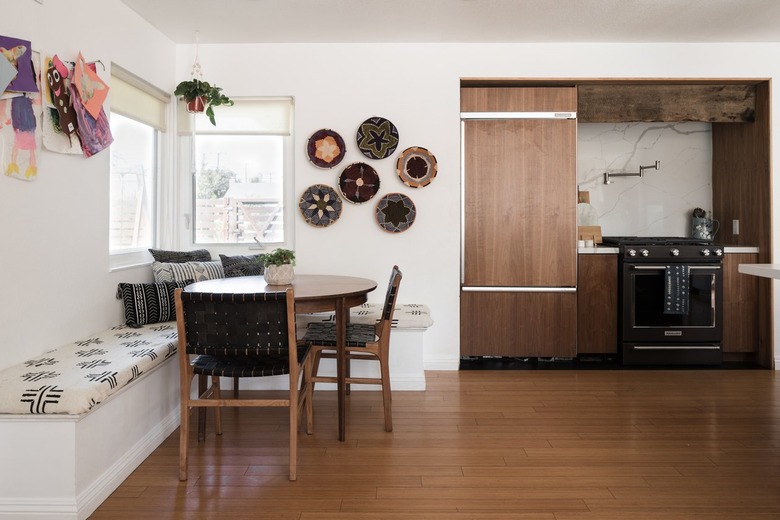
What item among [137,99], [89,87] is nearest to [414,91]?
[137,99]

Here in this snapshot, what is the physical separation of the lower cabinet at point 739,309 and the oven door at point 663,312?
16cm

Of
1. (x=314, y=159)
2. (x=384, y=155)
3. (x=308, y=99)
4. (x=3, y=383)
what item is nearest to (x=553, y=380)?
(x=384, y=155)

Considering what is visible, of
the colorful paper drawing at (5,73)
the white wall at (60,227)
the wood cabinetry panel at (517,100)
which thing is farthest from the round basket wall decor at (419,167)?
the colorful paper drawing at (5,73)

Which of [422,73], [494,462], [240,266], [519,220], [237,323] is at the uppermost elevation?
[422,73]

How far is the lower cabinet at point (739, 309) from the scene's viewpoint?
465cm

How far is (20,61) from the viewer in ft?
8.65

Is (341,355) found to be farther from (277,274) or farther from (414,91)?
(414,91)

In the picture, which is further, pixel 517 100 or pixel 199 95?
pixel 517 100

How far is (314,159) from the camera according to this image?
179 inches

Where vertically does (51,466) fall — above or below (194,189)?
below

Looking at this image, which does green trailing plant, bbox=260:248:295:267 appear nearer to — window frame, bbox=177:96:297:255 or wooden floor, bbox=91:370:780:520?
wooden floor, bbox=91:370:780:520

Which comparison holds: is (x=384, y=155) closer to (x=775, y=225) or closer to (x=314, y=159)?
(x=314, y=159)

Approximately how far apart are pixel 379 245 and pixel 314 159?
799 mm

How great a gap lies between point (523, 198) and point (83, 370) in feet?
10.4
